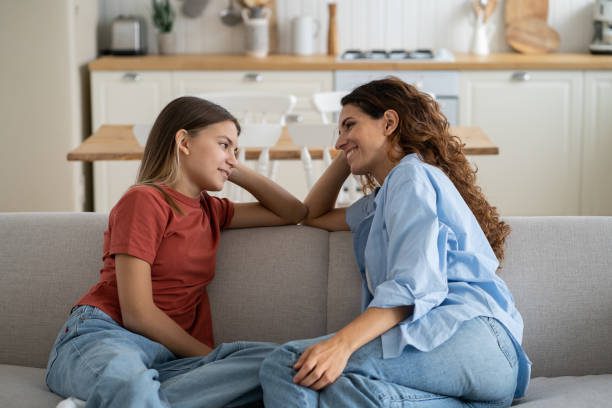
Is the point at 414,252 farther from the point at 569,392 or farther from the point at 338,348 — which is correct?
the point at 569,392

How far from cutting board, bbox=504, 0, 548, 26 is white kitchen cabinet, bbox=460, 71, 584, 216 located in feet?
2.02

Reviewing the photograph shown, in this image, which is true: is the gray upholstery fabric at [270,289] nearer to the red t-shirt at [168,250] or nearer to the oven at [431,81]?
the red t-shirt at [168,250]

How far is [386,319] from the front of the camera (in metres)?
1.93

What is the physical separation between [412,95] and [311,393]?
732 mm

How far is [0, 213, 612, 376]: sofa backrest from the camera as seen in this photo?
2338 mm

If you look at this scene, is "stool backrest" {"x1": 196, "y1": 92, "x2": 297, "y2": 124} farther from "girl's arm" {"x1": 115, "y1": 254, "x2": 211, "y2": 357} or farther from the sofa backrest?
"girl's arm" {"x1": 115, "y1": 254, "x2": 211, "y2": 357}

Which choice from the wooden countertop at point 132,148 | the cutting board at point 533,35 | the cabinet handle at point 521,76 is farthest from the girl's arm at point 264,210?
the cutting board at point 533,35

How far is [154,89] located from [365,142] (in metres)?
2.95

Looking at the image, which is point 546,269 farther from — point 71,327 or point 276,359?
point 71,327

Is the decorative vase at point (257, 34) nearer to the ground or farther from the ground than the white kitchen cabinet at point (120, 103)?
farther from the ground

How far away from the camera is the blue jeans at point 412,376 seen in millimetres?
1871

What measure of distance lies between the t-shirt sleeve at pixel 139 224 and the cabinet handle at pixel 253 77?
281cm

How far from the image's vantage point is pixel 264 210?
2.49 m

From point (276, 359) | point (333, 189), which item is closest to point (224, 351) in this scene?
point (276, 359)
